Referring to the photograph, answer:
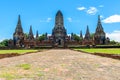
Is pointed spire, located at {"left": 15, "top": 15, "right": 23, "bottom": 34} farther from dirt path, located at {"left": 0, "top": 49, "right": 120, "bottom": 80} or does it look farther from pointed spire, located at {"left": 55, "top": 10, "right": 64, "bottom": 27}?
dirt path, located at {"left": 0, "top": 49, "right": 120, "bottom": 80}

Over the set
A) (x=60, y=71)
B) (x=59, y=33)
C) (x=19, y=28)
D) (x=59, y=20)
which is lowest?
(x=60, y=71)

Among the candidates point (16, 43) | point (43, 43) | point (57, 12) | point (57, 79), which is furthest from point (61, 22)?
point (57, 79)

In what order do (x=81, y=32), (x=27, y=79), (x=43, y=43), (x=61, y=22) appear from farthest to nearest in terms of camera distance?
(x=81, y=32) < (x=61, y=22) < (x=43, y=43) < (x=27, y=79)

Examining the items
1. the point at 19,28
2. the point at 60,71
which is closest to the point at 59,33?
the point at 19,28

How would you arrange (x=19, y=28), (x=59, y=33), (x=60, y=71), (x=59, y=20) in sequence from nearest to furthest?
1. (x=60, y=71)
2. (x=59, y=33)
3. (x=19, y=28)
4. (x=59, y=20)

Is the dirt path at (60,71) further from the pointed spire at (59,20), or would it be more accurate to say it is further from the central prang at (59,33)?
the pointed spire at (59,20)

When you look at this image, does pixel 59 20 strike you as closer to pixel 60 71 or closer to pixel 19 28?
pixel 19 28

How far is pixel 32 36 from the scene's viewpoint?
98.4 metres

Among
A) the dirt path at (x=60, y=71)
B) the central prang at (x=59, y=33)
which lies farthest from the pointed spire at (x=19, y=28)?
the dirt path at (x=60, y=71)

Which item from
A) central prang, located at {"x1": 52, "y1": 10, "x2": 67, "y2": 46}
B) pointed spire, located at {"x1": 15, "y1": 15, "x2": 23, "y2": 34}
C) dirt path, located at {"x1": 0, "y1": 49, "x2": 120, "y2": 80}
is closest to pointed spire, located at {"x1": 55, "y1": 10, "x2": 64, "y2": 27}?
central prang, located at {"x1": 52, "y1": 10, "x2": 67, "y2": 46}

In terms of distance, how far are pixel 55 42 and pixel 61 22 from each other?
9151mm

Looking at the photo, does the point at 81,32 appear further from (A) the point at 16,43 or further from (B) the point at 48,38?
(A) the point at 16,43

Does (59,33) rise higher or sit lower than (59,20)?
lower

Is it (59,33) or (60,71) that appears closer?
(60,71)
